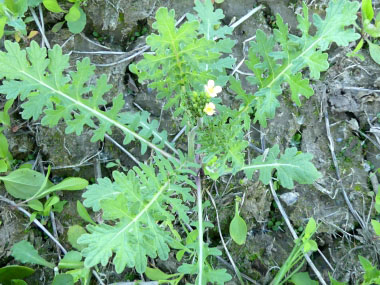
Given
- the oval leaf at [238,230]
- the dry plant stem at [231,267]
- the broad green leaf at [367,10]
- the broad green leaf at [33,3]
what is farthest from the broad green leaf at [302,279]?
the broad green leaf at [33,3]

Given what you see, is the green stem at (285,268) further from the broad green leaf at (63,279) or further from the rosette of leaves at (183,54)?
the broad green leaf at (63,279)

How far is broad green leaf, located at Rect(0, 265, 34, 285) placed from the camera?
268 cm

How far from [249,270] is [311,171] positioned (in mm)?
922

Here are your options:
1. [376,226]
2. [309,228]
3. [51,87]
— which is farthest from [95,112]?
[376,226]

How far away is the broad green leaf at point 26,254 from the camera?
9.02ft

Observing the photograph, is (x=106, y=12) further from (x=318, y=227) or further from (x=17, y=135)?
(x=318, y=227)

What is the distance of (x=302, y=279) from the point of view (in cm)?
277

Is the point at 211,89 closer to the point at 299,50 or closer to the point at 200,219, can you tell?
the point at 299,50

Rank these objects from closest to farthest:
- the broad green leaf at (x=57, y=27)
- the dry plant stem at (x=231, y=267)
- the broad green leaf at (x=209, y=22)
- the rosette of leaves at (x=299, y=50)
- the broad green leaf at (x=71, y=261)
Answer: the rosette of leaves at (x=299, y=50), the broad green leaf at (x=209, y=22), the broad green leaf at (x=71, y=261), the dry plant stem at (x=231, y=267), the broad green leaf at (x=57, y=27)

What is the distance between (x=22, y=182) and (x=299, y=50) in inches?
83.2

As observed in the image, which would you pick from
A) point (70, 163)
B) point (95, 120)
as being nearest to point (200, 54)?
point (95, 120)

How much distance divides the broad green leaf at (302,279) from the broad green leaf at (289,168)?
73 cm

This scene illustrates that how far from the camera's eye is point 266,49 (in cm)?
242

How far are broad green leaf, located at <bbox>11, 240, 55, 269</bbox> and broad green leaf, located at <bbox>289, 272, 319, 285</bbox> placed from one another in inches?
68.9
